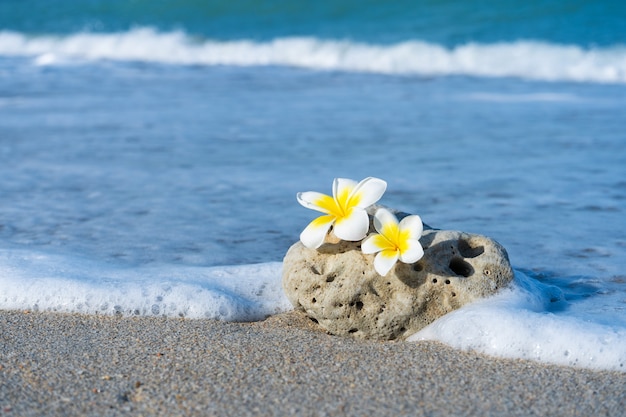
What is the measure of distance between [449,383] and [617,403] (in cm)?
40

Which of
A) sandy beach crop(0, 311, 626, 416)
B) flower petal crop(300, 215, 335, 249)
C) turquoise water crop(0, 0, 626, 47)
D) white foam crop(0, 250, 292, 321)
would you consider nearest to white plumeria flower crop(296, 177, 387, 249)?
flower petal crop(300, 215, 335, 249)

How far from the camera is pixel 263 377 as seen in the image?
229cm

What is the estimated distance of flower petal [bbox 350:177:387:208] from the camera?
8.57 feet

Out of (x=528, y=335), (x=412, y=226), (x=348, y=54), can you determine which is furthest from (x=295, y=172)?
(x=348, y=54)

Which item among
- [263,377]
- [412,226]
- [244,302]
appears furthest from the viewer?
[244,302]

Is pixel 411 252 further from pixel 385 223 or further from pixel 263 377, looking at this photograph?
pixel 263 377

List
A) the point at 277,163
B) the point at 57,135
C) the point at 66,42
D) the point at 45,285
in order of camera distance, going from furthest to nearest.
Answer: the point at 66,42 < the point at 57,135 < the point at 277,163 < the point at 45,285

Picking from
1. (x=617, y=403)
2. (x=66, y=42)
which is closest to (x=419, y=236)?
(x=617, y=403)

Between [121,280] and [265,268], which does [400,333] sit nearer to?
[265,268]

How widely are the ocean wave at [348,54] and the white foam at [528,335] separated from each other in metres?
7.60

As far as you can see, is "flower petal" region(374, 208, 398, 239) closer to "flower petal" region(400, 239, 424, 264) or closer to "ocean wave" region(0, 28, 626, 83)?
"flower petal" region(400, 239, 424, 264)

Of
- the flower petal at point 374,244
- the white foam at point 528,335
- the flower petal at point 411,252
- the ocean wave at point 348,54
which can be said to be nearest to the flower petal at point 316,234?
the flower petal at point 374,244

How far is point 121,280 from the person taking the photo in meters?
3.12

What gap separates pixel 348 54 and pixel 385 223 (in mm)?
10244
